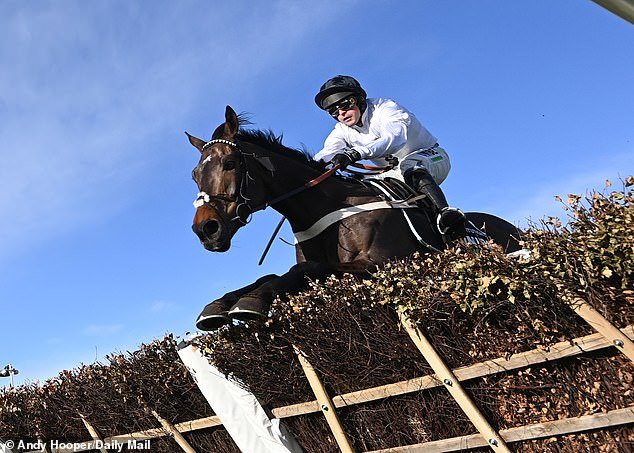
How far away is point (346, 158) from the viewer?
5785 millimetres

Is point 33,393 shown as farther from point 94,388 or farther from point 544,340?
point 544,340

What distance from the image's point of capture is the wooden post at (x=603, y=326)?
3320mm

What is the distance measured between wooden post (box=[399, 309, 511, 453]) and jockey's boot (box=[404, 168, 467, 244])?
1.61 meters

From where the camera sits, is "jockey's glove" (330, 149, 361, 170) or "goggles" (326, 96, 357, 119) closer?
"jockey's glove" (330, 149, 361, 170)

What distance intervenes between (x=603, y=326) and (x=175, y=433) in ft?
13.9

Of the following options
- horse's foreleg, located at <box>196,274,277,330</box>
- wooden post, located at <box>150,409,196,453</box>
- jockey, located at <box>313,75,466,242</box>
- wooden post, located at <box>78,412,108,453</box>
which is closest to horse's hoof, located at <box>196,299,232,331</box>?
horse's foreleg, located at <box>196,274,277,330</box>

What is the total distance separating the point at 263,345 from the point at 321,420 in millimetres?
749

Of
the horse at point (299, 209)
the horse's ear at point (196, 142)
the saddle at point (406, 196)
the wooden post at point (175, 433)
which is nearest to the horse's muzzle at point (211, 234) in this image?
the horse at point (299, 209)

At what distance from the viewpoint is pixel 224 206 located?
17.2 ft

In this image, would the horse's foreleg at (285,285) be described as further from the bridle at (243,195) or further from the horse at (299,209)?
the bridle at (243,195)

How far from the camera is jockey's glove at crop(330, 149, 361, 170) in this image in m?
5.78

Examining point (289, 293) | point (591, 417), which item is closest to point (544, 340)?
point (591, 417)

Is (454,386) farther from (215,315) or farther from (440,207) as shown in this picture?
(440,207)

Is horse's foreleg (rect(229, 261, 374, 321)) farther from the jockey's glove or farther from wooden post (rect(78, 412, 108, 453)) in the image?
wooden post (rect(78, 412, 108, 453))
